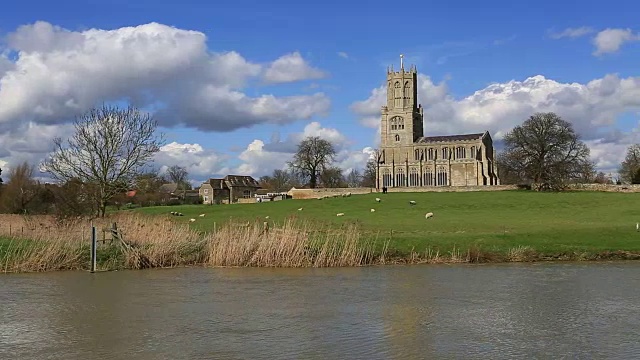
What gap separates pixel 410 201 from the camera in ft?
181

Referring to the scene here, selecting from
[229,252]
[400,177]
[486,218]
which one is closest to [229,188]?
[400,177]

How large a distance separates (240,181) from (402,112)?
33.1m

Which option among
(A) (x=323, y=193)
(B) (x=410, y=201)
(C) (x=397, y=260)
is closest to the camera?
(C) (x=397, y=260)

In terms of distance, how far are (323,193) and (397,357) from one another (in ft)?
211

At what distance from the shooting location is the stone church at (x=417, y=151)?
10462 centimetres

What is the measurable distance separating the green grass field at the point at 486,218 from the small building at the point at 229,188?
57154mm

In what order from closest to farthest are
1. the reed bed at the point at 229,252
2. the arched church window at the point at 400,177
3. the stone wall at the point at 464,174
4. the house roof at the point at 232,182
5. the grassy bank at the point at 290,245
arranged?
1. the reed bed at the point at 229,252
2. the grassy bank at the point at 290,245
3. the stone wall at the point at 464,174
4. the arched church window at the point at 400,177
5. the house roof at the point at 232,182

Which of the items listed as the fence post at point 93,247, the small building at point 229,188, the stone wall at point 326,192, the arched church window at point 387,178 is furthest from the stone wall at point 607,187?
the small building at point 229,188

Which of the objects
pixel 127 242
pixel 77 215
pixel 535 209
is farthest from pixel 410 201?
Answer: pixel 127 242

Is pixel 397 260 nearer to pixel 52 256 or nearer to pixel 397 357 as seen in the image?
pixel 52 256

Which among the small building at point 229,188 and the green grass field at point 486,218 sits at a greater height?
the small building at point 229,188

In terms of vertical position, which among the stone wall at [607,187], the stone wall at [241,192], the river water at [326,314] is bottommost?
the river water at [326,314]

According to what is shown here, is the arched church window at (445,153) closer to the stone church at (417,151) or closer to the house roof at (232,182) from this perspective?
the stone church at (417,151)

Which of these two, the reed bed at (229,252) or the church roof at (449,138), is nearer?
the reed bed at (229,252)
